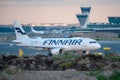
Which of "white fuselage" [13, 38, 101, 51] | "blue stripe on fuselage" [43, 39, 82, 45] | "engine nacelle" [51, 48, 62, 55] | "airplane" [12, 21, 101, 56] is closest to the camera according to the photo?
"engine nacelle" [51, 48, 62, 55]

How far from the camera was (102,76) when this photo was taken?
31.4 meters

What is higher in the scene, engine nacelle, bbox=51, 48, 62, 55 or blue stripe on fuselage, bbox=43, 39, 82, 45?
blue stripe on fuselage, bbox=43, 39, 82, 45

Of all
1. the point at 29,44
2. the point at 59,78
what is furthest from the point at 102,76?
the point at 29,44

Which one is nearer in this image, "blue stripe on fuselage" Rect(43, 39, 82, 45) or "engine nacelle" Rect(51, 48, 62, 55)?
"engine nacelle" Rect(51, 48, 62, 55)

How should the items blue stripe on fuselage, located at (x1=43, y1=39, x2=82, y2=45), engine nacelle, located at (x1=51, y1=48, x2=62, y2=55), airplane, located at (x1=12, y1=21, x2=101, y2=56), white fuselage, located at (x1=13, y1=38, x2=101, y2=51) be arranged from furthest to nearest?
1. blue stripe on fuselage, located at (x1=43, y1=39, x2=82, y2=45)
2. white fuselage, located at (x1=13, y1=38, x2=101, y2=51)
3. airplane, located at (x1=12, y1=21, x2=101, y2=56)
4. engine nacelle, located at (x1=51, y1=48, x2=62, y2=55)

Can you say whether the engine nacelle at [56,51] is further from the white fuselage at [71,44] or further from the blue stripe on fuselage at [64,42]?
the blue stripe on fuselage at [64,42]

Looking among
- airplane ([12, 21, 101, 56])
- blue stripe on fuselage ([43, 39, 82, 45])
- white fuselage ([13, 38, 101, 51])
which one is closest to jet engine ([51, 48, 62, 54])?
airplane ([12, 21, 101, 56])

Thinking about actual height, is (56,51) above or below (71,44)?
below

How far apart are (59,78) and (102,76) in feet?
7.85

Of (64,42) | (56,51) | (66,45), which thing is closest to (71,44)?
(66,45)

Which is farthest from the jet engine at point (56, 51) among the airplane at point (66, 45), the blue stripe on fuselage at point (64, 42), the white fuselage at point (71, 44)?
the blue stripe on fuselage at point (64, 42)

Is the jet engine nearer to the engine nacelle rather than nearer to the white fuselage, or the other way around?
the engine nacelle

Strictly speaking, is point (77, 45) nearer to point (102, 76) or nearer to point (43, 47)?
point (43, 47)

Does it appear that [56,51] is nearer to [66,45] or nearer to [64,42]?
[66,45]
